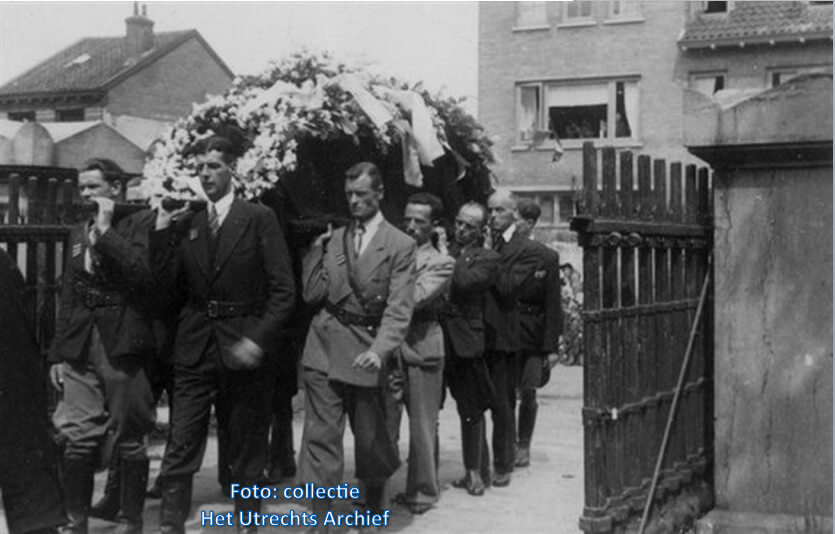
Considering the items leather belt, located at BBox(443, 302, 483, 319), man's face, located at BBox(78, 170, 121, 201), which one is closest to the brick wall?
leather belt, located at BBox(443, 302, 483, 319)

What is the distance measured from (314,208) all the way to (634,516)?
289cm

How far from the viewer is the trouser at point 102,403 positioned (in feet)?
19.0

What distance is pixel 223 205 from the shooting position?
19.5 feet

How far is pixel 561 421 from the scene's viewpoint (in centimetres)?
1094

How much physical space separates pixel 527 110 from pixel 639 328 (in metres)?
25.9

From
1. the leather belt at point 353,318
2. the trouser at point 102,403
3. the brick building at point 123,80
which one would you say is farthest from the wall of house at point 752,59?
the trouser at point 102,403

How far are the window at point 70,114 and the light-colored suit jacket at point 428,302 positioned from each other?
34.4 metres

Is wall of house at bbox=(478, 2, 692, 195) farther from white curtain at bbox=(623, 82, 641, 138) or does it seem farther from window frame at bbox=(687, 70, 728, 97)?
window frame at bbox=(687, 70, 728, 97)

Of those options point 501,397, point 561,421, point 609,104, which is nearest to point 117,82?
point 609,104

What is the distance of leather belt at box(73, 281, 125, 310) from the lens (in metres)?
5.88

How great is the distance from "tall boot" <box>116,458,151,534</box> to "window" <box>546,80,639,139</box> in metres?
24.7

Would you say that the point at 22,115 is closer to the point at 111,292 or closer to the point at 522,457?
the point at 522,457

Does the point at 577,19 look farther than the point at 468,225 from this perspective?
Yes

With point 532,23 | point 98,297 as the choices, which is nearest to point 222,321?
point 98,297
